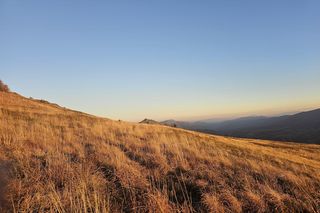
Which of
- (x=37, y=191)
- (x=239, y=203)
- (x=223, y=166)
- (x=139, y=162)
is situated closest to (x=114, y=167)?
(x=139, y=162)

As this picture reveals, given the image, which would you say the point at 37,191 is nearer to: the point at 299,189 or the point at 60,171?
the point at 60,171

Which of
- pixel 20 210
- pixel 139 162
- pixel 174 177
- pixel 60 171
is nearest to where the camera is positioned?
pixel 20 210

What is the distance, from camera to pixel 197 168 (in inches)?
286

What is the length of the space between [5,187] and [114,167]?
2.63 metres

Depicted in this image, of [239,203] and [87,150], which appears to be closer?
[239,203]

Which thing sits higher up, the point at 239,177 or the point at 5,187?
the point at 5,187

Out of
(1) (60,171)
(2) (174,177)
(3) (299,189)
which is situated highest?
(1) (60,171)

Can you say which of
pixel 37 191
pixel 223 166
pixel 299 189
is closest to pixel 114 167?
pixel 37 191

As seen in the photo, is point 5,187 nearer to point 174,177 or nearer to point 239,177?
point 174,177

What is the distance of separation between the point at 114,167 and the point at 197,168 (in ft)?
8.08

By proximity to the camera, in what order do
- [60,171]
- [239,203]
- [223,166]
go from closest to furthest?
1. [239,203]
2. [60,171]
3. [223,166]

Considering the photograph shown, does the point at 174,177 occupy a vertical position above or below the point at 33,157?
below

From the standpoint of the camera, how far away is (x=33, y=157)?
703 centimetres

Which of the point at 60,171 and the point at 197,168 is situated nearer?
the point at 60,171
